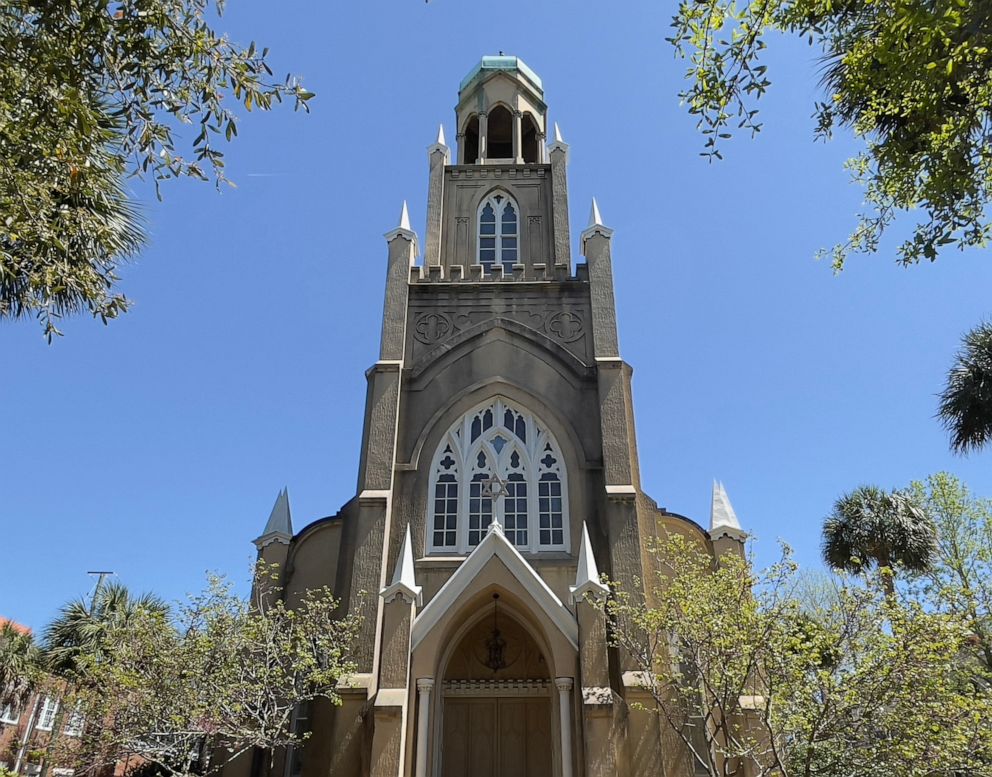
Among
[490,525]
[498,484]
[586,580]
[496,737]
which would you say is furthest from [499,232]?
[496,737]

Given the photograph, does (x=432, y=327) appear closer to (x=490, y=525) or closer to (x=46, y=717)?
(x=490, y=525)

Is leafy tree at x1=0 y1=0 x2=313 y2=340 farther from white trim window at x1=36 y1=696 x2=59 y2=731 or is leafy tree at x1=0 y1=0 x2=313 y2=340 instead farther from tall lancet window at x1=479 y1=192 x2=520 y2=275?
white trim window at x1=36 y1=696 x2=59 y2=731

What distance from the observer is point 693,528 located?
17.1 meters

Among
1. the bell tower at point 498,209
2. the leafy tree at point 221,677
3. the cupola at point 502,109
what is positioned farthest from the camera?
the cupola at point 502,109

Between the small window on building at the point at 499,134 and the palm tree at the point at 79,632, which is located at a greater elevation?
the small window on building at the point at 499,134

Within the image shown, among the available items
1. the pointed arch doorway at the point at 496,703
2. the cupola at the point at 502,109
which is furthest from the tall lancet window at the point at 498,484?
the cupola at the point at 502,109

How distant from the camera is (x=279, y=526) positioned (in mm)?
17781

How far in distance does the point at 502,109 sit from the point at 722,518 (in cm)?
1628

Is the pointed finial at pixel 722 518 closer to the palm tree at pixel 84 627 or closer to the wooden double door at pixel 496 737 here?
the wooden double door at pixel 496 737

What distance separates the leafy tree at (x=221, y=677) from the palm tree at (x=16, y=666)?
11.5m

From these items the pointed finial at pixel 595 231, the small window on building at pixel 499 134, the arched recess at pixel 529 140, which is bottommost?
the pointed finial at pixel 595 231

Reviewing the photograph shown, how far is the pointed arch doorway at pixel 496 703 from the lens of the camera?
14.8 m

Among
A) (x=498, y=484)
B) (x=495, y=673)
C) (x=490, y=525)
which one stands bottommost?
(x=495, y=673)

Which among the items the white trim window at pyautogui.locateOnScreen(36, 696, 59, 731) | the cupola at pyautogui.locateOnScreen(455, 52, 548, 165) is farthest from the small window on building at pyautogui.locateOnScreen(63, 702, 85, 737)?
the cupola at pyautogui.locateOnScreen(455, 52, 548, 165)
